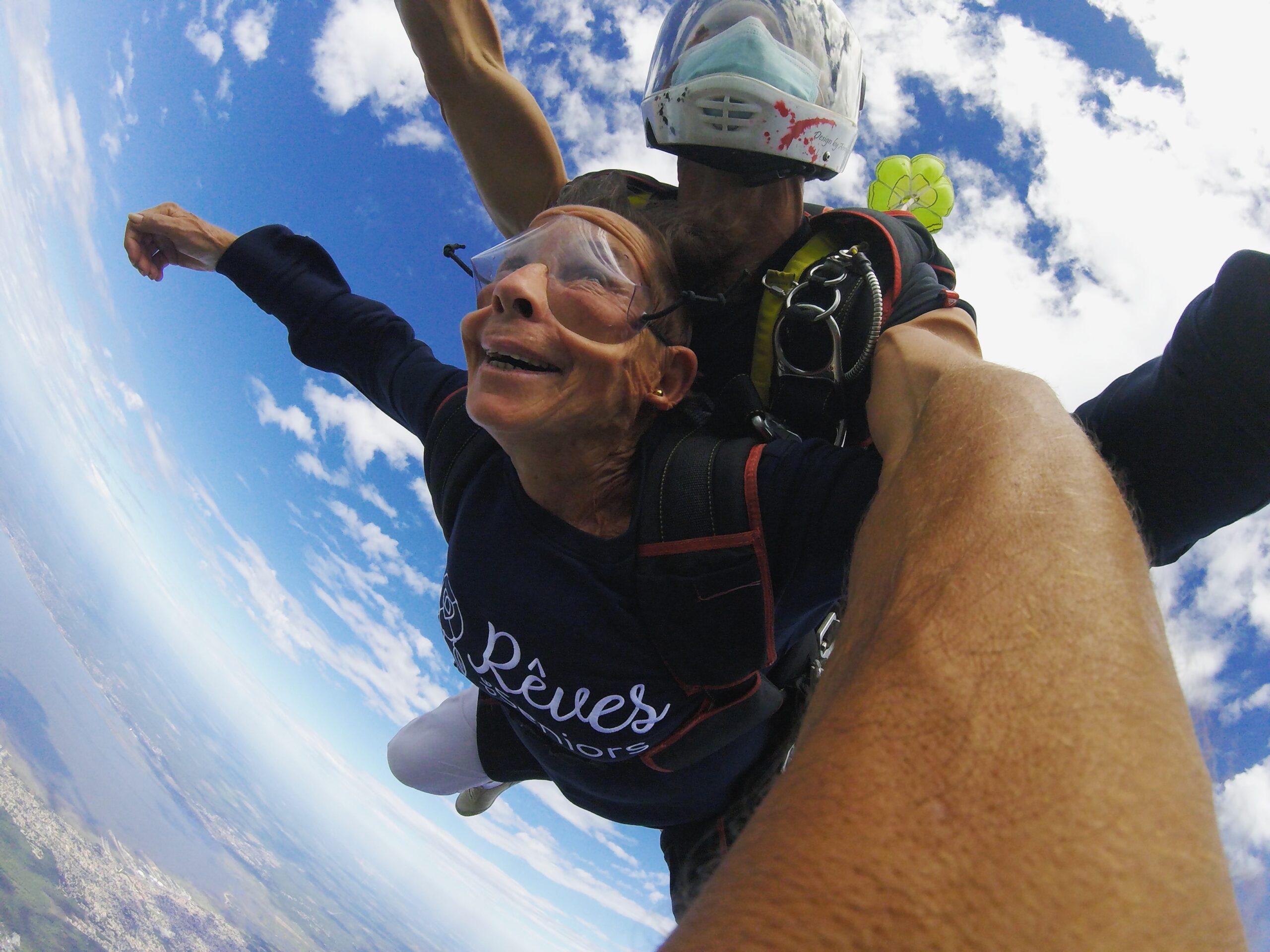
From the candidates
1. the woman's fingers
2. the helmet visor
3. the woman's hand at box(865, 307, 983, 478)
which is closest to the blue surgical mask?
the helmet visor

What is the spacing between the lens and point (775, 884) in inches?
14.9

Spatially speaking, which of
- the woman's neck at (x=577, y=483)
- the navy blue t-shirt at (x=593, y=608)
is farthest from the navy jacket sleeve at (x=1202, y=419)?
the woman's neck at (x=577, y=483)

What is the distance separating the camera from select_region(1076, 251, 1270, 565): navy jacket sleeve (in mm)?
920

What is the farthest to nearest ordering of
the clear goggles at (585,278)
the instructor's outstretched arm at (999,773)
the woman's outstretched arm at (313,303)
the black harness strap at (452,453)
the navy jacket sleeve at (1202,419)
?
the woman's outstretched arm at (313,303) → the black harness strap at (452,453) → the clear goggles at (585,278) → the navy jacket sleeve at (1202,419) → the instructor's outstretched arm at (999,773)

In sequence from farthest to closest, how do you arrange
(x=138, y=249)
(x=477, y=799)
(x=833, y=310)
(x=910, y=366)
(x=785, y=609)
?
(x=477, y=799) < (x=138, y=249) < (x=833, y=310) < (x=785, y=609) < (x=910, y=366)

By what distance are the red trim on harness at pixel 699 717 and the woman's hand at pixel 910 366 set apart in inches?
29.5

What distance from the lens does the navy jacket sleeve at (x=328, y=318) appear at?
6.98 feet

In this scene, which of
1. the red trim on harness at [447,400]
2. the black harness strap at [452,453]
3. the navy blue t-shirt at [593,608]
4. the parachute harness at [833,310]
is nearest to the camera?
the navy blue t-shirt at [593,608]

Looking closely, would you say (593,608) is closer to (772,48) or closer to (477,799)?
(772,48)

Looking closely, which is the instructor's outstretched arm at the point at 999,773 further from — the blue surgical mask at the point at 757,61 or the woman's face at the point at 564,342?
the blue surgical mask at the point at 757,61

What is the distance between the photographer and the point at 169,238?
2545mm

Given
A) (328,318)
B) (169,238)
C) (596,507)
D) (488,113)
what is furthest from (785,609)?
(169,238)

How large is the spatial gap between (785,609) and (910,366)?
0.60 metres

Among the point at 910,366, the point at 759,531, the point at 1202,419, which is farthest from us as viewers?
the point at 759,531
